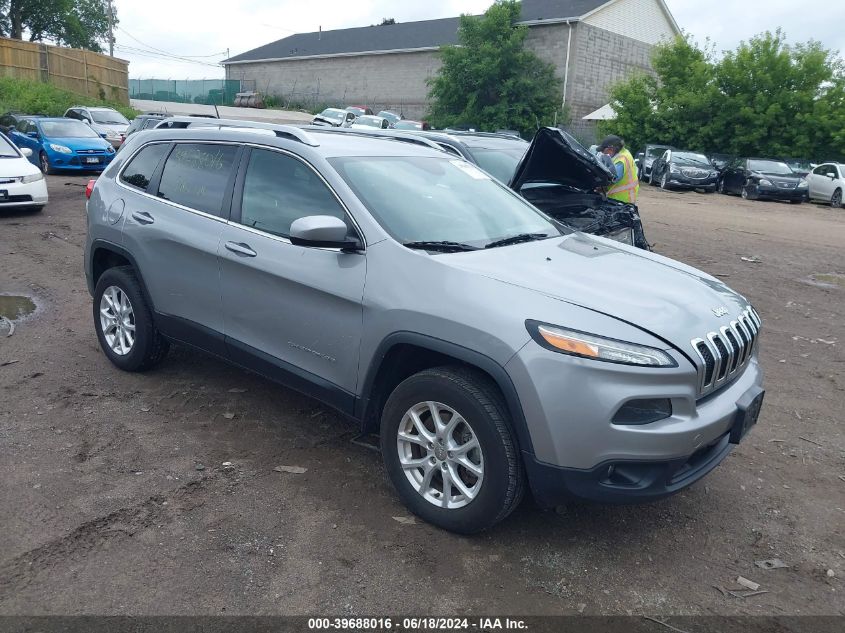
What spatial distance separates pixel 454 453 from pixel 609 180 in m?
4.88

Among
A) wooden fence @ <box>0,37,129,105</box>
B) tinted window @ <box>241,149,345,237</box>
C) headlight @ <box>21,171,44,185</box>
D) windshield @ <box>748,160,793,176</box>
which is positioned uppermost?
wooden fence @ <box>0,37,129,105</box>

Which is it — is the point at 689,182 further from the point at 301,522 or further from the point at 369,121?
the point at 301,522

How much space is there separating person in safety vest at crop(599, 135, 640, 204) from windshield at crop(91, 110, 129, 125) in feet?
66.6

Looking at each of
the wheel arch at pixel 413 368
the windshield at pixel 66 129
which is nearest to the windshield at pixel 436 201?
the wheel arch at pixel 413 368

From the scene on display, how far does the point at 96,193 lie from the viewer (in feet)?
18.6

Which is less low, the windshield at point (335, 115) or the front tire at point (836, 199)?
the windshield at point (335, 115)

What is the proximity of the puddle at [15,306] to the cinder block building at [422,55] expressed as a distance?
33660mm

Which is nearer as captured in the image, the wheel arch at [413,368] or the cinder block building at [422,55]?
the wheel arch at [413,368]

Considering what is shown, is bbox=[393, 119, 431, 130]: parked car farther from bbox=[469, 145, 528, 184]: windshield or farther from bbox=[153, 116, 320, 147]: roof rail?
bbox=[153, 116, 320, 147]: roof rail

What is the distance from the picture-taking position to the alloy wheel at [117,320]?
540 centimetres

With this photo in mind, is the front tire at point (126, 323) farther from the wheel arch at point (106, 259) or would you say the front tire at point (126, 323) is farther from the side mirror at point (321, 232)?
the side mirror at point (321, 232)

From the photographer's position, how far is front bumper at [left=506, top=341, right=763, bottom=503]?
307 cm

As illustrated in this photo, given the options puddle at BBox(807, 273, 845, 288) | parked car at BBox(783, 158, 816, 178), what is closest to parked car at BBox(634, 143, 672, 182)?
parked car at BBox(783, 158, 816, 178)

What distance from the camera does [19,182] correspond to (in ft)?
40.3
